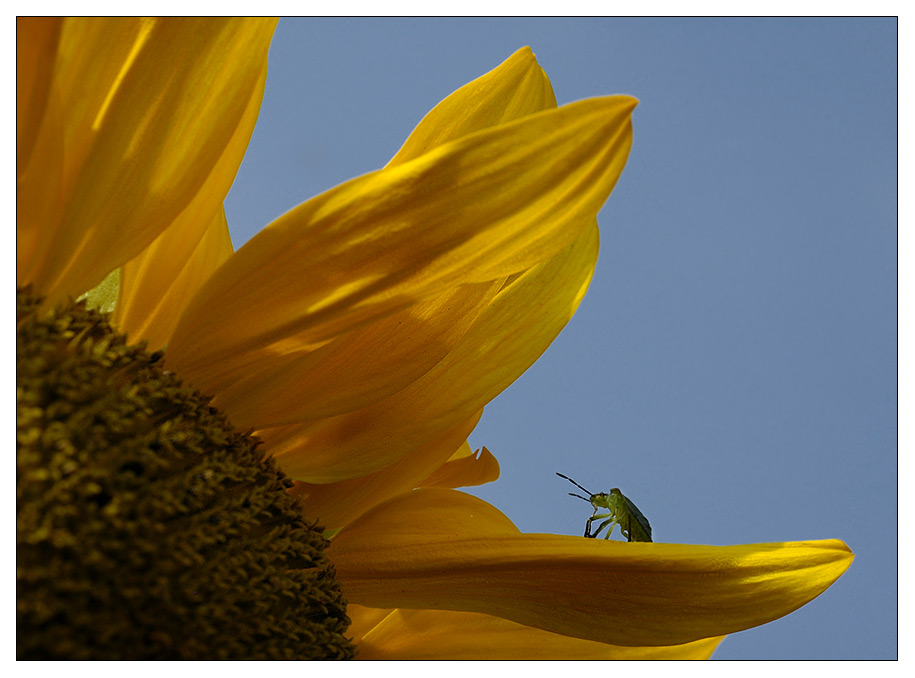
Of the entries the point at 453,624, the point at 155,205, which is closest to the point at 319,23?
the point at 155,205

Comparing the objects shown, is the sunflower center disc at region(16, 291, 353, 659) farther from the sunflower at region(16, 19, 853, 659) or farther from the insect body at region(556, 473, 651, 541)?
the insect body at region(556, 473, 651, 541)

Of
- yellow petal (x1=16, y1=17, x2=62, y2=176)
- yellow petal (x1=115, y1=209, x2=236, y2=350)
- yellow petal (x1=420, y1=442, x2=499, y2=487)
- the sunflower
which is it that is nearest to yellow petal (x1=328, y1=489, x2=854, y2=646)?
the sunflower

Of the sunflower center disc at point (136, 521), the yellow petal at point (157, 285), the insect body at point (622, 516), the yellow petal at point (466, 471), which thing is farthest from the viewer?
the insect body at point (622, 516)

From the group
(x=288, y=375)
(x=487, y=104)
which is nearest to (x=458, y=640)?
(x=288, y=375)

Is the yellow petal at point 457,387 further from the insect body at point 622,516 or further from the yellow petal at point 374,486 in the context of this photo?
the insect body at point 622,516

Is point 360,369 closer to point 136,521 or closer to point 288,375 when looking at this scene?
point 288,375

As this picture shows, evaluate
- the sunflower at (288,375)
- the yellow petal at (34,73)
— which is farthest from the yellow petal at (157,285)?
the yellow petal at (34,73)
